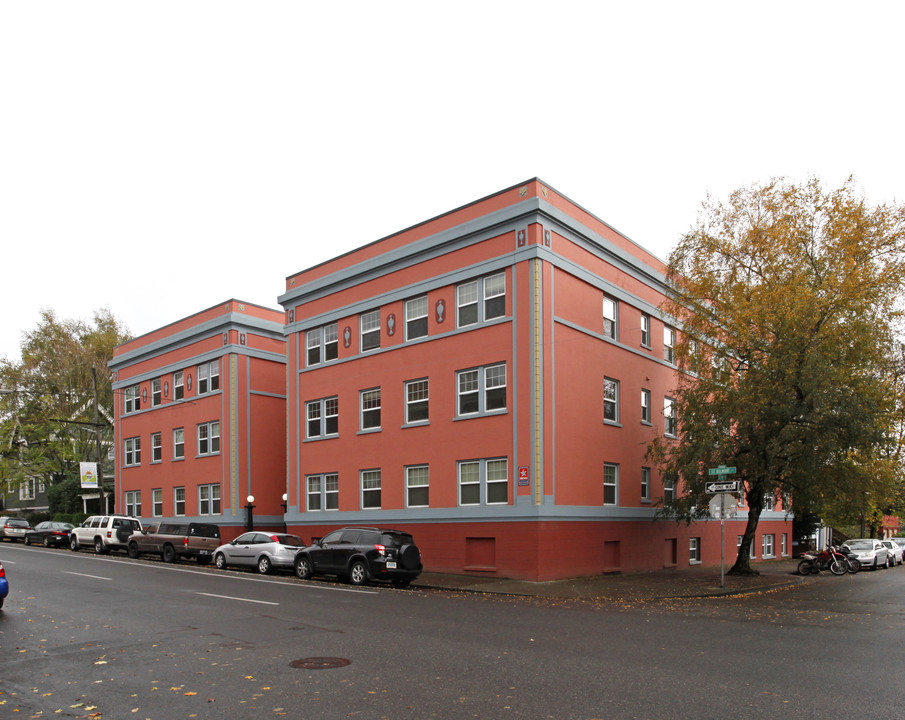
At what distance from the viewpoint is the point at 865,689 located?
8.55 m

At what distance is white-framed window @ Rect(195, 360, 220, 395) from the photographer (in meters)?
39.5

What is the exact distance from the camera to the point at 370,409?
97.1 ft

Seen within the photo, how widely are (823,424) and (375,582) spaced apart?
550 inches

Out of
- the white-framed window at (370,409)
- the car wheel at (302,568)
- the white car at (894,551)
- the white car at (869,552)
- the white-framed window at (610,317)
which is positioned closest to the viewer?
the car wheel at (302,568)

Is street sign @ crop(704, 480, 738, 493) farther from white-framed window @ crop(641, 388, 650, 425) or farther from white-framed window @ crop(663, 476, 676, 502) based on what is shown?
white-framed window @ crop(663, 476, 676, 502)

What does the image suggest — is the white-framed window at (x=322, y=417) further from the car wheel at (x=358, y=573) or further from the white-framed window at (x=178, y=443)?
the white-framed window at (x=178, y=443)

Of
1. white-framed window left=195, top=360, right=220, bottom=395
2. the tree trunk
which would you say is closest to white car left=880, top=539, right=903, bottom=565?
the tree trunk

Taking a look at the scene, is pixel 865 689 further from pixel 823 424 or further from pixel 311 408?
pixel 311 408

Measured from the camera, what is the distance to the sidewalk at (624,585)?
2020 cm

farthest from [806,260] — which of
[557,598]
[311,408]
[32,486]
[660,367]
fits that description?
[32,486]

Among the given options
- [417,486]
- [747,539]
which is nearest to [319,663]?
[417,486]

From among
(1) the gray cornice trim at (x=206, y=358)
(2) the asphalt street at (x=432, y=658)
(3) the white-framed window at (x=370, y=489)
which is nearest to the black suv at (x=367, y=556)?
(2) the asphalt street at (x=432, y=658)

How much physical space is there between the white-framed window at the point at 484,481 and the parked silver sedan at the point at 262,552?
5.92 meters

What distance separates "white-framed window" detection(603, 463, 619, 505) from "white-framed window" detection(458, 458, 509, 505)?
4359 millimetres
